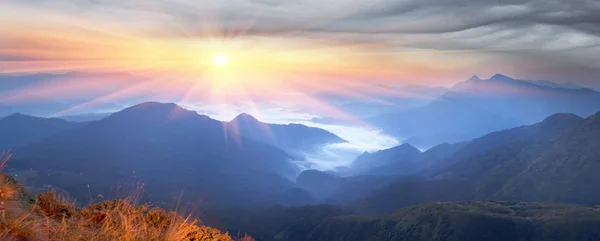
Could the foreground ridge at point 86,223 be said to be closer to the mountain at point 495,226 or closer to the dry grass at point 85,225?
the dry grass at point 85,225

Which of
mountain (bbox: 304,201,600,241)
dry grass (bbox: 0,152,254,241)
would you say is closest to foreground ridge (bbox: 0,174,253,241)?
dry grass (bbox: 0,152,254,241)

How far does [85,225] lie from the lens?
10.6 m

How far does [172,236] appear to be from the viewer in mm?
8906

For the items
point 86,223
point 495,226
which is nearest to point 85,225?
point 86,223

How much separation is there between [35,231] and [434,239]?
18246 centimetres

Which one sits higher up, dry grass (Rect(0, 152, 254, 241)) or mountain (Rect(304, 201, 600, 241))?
dry grass (Rect(0, 152, 254, 241))

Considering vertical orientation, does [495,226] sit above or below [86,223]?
below

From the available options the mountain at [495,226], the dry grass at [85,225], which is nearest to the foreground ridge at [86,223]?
the dry grass at [85,225]

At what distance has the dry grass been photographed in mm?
8055

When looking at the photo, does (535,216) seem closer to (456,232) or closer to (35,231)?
(456,232)

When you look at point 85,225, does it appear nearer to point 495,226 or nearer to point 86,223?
point 86,223

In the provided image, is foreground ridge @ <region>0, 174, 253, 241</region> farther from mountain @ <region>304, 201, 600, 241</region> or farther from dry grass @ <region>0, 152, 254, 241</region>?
mountain @ <region>304, 201, 600, 241</region>

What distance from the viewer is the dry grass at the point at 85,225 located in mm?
8055

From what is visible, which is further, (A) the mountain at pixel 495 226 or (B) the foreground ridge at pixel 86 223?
(A) the mountain at pixel 495 226
